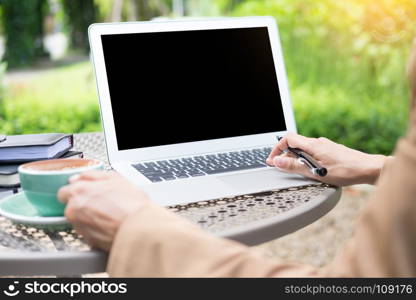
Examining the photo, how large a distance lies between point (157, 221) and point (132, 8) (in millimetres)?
6526

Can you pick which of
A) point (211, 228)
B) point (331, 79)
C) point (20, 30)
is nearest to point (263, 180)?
point (211, 228)

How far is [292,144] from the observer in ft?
5.74

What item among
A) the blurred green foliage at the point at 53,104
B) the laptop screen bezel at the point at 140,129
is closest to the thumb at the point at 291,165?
the laptop screen bezel at the point at 140,129

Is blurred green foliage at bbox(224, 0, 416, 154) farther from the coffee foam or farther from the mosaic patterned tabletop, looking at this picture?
the coffee foam

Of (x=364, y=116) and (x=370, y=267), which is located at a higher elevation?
(x=370, y=267)

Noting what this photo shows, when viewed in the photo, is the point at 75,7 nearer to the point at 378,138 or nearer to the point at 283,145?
the point at 378,138

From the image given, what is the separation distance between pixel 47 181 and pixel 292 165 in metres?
0.69

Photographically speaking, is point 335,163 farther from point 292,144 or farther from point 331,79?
point 331,79

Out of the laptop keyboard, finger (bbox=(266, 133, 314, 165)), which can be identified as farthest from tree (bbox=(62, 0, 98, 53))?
finger (bbox=(266, 133, 314, 165))

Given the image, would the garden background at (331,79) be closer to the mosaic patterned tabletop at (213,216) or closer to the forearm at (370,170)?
the forearm at (370,170)

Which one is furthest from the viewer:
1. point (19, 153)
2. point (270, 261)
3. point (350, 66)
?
point (350, 66)

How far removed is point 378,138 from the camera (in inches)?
223

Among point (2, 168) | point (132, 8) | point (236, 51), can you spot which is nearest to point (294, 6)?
point (132, 8)

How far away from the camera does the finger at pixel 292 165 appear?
5.52ft
